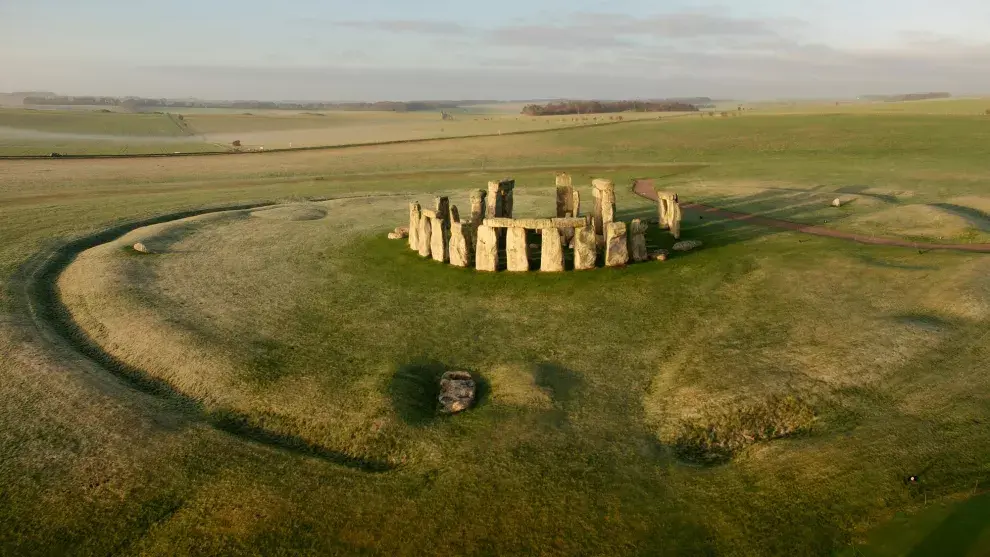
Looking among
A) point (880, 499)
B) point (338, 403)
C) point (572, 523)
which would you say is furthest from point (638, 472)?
point (338, 403)

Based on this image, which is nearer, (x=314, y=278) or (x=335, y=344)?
(x=335, y=344)

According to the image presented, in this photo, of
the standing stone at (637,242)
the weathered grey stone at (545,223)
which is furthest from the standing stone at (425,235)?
the standing stone at (637,242)

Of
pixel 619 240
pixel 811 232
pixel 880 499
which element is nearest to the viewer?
pixel 880 499

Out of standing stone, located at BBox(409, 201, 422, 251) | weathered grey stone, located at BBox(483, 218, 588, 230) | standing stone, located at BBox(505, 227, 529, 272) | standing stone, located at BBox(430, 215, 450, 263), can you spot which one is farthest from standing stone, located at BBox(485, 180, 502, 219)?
weathered grey stone, located at BBox(483, 218, 588, 230)

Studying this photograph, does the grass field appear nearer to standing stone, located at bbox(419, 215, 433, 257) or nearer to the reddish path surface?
standing stone, located at bbox(419, 215, 433, 257)

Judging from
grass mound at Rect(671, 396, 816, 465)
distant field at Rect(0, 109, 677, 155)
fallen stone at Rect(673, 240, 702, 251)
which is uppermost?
distant field at Rect(0, 109, 677, 155)

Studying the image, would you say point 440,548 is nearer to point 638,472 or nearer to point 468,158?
point 638,472

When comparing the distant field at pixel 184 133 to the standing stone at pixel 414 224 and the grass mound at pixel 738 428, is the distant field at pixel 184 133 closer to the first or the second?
the standing stone at pixel 414 224
